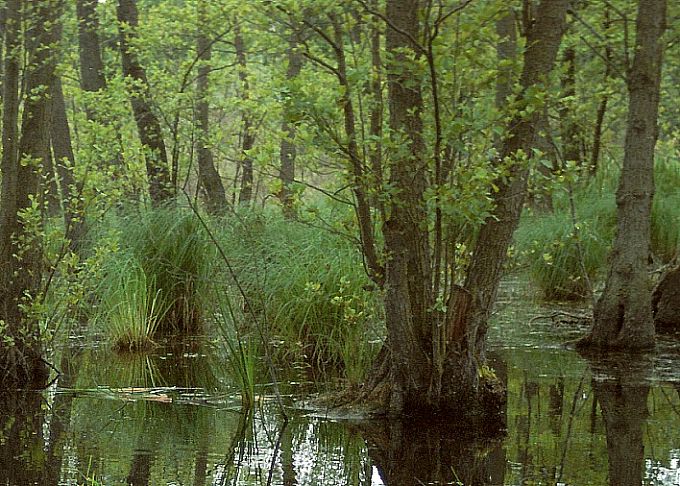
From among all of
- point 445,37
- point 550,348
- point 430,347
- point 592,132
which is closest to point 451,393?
point 430,347

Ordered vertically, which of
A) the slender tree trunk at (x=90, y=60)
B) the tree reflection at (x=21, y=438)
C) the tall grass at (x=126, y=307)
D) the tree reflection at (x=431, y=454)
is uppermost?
the slender tree trunk at (x=90, y=60)

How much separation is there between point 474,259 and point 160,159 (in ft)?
20.7

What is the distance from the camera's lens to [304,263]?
27.5 feet

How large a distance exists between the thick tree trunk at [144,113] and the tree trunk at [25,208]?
3.70 metres

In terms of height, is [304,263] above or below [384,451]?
above

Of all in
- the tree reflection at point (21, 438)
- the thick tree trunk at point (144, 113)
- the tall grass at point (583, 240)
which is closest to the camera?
the tree reflection at point (21, 438)

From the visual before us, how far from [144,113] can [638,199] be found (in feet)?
19.2

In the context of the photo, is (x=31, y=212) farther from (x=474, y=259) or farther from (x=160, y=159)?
(x=160, y=159)

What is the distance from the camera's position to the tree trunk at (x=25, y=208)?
21.9 feet

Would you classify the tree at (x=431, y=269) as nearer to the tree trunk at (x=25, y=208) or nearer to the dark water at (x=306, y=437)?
the dark water at (x=306, y=437)

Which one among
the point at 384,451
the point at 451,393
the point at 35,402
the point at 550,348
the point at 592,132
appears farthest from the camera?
the point at 592,132

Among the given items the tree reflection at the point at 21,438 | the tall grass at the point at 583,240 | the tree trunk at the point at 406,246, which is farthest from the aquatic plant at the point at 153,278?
the tall grass at the point at 583,240

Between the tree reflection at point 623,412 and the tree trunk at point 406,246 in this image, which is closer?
the tree reflection at point 623,412

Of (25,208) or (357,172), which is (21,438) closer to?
(25,208)
